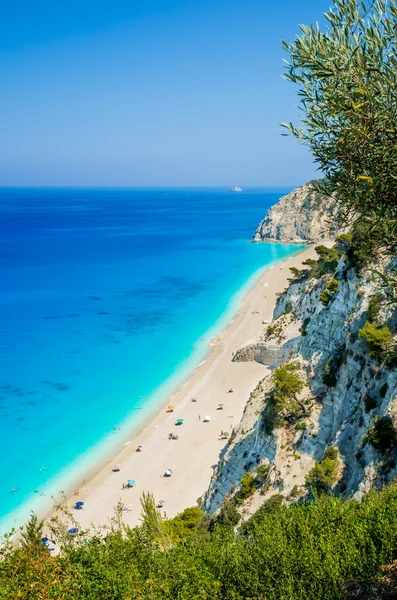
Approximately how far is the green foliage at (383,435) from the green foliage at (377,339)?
3.68 meters

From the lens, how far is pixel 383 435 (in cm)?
1769

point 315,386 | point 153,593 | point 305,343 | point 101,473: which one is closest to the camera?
point 153,593

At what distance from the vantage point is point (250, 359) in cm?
5062

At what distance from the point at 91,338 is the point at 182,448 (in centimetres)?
2977

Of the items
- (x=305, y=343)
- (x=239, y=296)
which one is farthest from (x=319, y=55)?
(x=239, y=296)

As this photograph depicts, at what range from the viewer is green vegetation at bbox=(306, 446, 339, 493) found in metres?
20.1

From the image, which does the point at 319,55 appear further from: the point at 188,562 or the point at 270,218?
the point at 270,218

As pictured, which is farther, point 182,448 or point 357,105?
point 182,448

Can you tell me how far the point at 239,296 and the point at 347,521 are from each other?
66338mm

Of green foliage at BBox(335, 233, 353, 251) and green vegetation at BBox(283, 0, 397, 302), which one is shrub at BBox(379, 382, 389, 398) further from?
green foliage at BBox(335, 233, 353, 251)

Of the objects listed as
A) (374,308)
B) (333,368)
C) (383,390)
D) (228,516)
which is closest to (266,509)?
(228,516)

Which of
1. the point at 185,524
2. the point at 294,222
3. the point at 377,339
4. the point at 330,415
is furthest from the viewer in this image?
the point at 294,222

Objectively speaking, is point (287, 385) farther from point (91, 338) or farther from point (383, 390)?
point (91, 338)

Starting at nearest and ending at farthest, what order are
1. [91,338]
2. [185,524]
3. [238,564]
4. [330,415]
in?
→ [238,564], [185,524], [330,415], [91,338]
